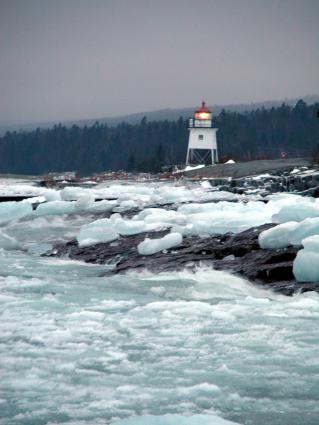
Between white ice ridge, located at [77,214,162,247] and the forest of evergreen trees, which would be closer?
white ice ridge, located at [77,214,162,247]

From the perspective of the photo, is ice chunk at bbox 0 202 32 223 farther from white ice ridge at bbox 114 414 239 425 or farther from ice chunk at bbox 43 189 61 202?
white ice ridge at bbox 114 414 239 425

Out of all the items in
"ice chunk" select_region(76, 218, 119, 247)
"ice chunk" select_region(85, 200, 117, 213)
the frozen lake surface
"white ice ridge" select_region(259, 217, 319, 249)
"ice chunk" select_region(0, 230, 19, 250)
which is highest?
"white ice ridge" select_region(259, 217, 319, 249)

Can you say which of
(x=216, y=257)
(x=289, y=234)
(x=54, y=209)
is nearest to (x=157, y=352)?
(x=289, y=234)

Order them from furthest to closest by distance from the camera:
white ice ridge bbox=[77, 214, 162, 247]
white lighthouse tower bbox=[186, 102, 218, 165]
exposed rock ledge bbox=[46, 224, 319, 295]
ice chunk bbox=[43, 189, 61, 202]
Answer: white lighthouse tower bbox=[186, 102, 218, 165], ice chunk bbox=[43, 189, 61, 202], white ice ridge bbox=[77, 214, 162, 247], exposed rock ledge bbox=[46, 224, 319, 295]

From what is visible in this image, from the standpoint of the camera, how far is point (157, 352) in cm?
487

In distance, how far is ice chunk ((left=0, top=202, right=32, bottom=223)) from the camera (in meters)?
17.0

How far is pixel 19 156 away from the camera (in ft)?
496

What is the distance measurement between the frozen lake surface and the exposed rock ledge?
1.12 ft

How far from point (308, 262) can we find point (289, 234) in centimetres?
136

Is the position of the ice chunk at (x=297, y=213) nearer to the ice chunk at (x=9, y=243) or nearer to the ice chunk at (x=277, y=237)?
the ice chunk at (x=277, y=237)

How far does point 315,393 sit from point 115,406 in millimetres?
1293

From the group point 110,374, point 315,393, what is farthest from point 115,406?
point 315,393

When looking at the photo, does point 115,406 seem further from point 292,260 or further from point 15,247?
point 15,247

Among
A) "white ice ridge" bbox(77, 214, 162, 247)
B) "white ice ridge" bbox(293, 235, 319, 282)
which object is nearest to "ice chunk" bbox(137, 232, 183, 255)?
"white ice ridge" bbox(77, 214, 162, 247)
